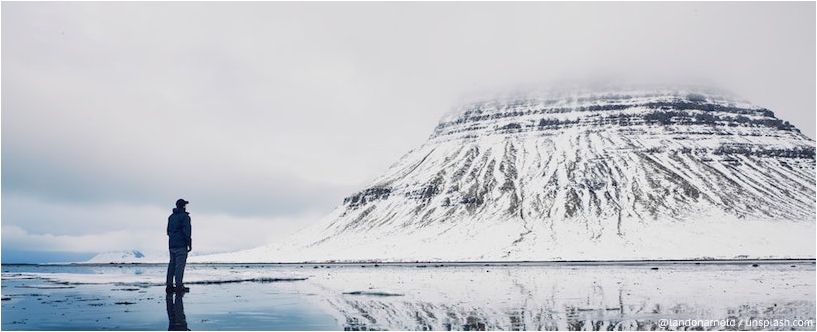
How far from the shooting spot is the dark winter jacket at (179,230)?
90.0ft

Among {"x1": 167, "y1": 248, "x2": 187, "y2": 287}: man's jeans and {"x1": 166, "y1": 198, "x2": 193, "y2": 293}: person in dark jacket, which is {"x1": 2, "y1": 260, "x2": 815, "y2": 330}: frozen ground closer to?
{"x1": 167, "y1": 248, "x2": 187, "y2": 287}: man's jeans

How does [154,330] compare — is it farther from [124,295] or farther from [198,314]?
[124,295]

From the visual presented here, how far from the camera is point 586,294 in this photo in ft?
92.9

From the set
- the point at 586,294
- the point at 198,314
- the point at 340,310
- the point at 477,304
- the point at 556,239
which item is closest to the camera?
the point at 198,314

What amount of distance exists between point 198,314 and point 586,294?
16248mm

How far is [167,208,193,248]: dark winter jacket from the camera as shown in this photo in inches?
1080

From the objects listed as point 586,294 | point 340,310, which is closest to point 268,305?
point 340,310

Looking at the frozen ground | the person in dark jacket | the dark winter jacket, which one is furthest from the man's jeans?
the frozen ground

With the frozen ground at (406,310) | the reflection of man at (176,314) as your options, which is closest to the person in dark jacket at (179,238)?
the frozen ground at (406,310)

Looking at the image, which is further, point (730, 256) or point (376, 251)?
point (376, 251)

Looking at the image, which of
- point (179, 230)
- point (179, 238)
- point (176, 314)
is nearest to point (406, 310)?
point (176, 314)

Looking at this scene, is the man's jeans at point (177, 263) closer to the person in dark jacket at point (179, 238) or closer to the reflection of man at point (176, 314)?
the person in dark jacket at point (179, 238)

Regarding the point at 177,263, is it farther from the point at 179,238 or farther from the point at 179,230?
the point at 179,230

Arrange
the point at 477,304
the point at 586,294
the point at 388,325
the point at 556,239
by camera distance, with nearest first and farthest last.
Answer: the point at 388,325 < the point at 477,304 < the point at 586,294 < the point at 556,239
